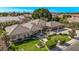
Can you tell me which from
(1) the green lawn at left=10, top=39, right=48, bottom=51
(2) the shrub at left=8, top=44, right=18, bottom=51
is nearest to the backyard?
(1) the green lawn at left=10, top=39, right=48, bottom=51

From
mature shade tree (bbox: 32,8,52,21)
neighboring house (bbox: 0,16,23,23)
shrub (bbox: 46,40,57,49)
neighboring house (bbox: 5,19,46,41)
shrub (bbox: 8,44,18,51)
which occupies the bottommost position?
shrub (bbox: 8,44,18,51)

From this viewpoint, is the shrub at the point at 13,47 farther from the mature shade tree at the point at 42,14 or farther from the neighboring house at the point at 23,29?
the mature shade tree at the point at 42,14

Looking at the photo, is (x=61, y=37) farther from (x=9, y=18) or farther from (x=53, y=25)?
(x=9, y=18)

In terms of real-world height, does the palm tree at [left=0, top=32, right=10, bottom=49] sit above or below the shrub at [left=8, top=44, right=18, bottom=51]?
above

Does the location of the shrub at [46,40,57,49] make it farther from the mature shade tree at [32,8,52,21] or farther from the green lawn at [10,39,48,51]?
the mature shade tree at [32,8,52,21]
